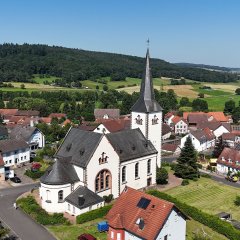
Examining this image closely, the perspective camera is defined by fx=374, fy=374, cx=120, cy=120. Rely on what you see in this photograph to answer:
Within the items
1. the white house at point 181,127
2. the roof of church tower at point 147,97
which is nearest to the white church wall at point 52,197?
the roof of church tower at point 147,97

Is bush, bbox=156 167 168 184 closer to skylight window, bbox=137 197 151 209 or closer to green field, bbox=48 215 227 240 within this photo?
green field, bbox=48 215 227 240

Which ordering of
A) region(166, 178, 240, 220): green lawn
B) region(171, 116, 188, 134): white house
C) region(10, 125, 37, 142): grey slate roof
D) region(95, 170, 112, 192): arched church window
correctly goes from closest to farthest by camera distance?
region(95, 170, 112, 192): arched church window → region(166, 178, 240, 220): green lawn → region(10, 125, 37, 142): grey slate roof → region(171, 116, 188, 134): white house

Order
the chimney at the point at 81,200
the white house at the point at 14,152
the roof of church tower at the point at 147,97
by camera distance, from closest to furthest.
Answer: the chimney at the point at 81,200
the roof of church tower at the point at 147,97
the white house at the point at 14,152

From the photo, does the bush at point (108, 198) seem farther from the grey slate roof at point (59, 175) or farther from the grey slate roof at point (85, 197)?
the grey slate roof at point (59, 175)

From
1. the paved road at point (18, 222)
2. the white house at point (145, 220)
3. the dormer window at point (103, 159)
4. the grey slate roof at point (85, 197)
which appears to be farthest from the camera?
the dormer window at point (103, 159)

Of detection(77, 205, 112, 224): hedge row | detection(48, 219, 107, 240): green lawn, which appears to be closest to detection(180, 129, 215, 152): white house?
detection(77, 205, 112, 224): hedge row

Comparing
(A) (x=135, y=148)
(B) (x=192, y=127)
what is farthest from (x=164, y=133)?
(A) (x=135, y=148)
